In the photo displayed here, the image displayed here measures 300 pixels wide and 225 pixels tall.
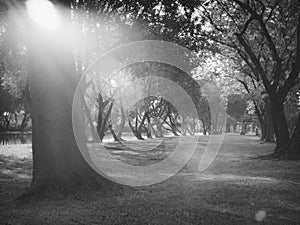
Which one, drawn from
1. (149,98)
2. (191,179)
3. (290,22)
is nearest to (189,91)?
(149,98)

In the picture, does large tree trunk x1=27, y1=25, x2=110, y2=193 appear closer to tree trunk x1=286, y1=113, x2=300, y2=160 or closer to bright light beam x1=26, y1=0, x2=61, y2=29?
bright light beam x1=26, y1=0, x2=61, y2=29

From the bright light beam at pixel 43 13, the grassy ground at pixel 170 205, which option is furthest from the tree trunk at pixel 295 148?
the bright light beam at pixel 43 13

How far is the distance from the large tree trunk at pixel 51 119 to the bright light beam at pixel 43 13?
0.33 metres

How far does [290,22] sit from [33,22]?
18021mm

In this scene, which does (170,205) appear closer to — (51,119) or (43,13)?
(51,119)

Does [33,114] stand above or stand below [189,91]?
below

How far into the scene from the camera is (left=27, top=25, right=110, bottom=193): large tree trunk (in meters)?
8.70

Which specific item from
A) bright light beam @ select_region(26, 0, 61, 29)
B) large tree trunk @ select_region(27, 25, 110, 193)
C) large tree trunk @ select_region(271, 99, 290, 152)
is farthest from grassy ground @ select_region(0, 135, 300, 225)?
large tree trunk @ select_region(271, 99, 290, 152)

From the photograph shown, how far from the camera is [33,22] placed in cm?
860

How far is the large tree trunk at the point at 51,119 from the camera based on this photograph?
28.6 ft

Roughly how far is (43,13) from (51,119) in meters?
2.68

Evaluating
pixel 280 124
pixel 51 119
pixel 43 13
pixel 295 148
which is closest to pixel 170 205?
pixel 51 119

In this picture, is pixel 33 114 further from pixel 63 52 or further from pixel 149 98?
pixel 149 98

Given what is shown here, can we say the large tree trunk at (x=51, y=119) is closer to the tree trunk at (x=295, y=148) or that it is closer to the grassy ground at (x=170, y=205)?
the grassy ground at (x=170, y=205)
